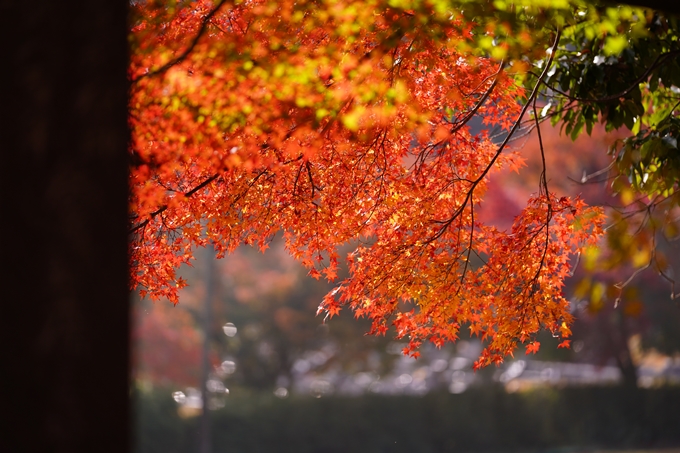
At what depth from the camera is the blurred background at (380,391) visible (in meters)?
23.4

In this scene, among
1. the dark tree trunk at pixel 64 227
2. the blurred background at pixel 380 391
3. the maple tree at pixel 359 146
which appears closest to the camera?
the dark tree trunk at pixel 64 227

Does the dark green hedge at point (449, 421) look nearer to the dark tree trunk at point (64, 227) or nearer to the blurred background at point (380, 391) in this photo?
the blurred background at point (380, 391)

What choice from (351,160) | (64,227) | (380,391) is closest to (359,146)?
(351,160)

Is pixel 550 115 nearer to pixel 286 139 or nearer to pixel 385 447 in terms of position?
pixel 286 139

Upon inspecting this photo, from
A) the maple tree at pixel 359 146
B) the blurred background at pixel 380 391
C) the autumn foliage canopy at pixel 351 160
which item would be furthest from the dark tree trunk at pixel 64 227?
the blurred background at pixel 380 391

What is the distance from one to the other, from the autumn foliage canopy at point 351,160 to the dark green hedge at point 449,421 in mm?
17474

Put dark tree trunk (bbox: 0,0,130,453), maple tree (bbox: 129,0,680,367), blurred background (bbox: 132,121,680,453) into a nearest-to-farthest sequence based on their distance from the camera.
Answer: dark tree trunk (bbox: 0,0,130,453)
maple tree (bbox: 129,0,680,367)
blurred background (bbox: 132,121,680,453)

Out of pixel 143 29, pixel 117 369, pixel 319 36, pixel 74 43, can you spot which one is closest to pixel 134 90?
pixel 143 29

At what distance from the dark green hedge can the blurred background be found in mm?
33

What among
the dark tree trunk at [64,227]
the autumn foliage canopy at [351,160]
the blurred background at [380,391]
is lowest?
the dark tree trunk at [64,227]

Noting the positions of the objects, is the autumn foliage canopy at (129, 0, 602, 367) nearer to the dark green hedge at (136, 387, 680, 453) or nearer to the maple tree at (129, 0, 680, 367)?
the maple tree at (129, 0, 680, 367)

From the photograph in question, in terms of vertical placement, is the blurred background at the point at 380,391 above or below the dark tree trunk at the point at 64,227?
above

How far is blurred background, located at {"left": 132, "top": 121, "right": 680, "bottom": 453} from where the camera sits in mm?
23391

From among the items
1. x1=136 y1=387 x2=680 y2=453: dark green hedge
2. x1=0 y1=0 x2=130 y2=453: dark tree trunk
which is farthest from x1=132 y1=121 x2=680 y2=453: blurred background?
x1=0 y1=0 x2=130 y2=453: dark tree trunk
